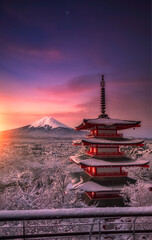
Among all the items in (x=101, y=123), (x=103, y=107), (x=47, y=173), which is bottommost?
(x=47, y=173)

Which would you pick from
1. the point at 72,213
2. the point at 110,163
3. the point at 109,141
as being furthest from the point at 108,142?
the point at 72,213

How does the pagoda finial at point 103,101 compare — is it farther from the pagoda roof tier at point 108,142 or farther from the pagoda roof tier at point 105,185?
the pagoda roof tier at point 105,185

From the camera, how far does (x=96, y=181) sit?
15492 mm

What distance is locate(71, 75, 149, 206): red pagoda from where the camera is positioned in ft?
48.2

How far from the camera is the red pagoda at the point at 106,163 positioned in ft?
48.2

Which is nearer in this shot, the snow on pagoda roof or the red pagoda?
the red pagoda

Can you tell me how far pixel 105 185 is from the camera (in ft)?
48.7

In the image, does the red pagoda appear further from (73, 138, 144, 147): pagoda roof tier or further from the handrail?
the handrail

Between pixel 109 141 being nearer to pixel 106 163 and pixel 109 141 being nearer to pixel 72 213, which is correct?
pixel 106 163

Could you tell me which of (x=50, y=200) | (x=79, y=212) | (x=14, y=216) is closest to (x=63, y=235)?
(x=79, y=212)

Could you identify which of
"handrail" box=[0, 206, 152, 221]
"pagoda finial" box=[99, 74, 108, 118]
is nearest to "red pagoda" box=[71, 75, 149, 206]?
"pagoda finial" box=[99, 74, 108, 118]

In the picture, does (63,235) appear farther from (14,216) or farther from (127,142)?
(127,142)

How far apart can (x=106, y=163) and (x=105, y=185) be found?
1.96 metres

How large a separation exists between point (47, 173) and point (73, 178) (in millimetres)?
13693
